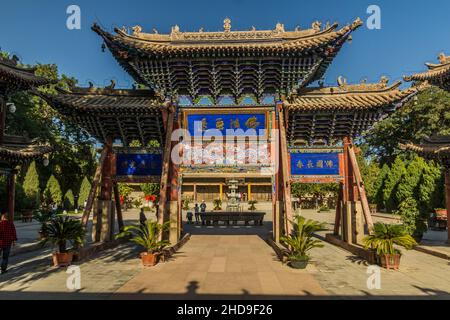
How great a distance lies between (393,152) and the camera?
1720 inches

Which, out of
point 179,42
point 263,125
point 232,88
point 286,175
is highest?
point 179,42

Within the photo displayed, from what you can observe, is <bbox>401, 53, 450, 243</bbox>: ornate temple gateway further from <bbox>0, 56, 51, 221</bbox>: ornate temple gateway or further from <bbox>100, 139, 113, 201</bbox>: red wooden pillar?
<bbox>0, 56, 51, 221</bbox>: ornate temple gateway

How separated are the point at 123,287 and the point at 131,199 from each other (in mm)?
44420

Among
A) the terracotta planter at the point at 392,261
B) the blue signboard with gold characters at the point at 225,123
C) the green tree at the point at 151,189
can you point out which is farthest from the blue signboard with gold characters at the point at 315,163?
the green tree at the point at 151,189

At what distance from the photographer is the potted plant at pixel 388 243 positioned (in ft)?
30.4

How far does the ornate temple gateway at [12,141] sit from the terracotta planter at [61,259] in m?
5.04

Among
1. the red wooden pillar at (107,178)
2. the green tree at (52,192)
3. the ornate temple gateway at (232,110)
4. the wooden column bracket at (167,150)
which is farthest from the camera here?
the green tree at (52,192)

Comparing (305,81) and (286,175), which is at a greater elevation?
(305,81)

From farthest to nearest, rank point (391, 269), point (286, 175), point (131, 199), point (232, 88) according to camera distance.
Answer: point (131, 199) → point (232, 88) → point (286, 175) → point (391, 269)

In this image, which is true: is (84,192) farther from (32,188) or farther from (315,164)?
(315,164)

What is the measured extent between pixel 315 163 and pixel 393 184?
81.6ft

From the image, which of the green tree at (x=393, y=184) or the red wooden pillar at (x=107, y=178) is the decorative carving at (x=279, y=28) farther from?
the green tree at (x=393, y=184)

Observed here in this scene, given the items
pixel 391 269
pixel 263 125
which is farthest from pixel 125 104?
pixel 391 269
